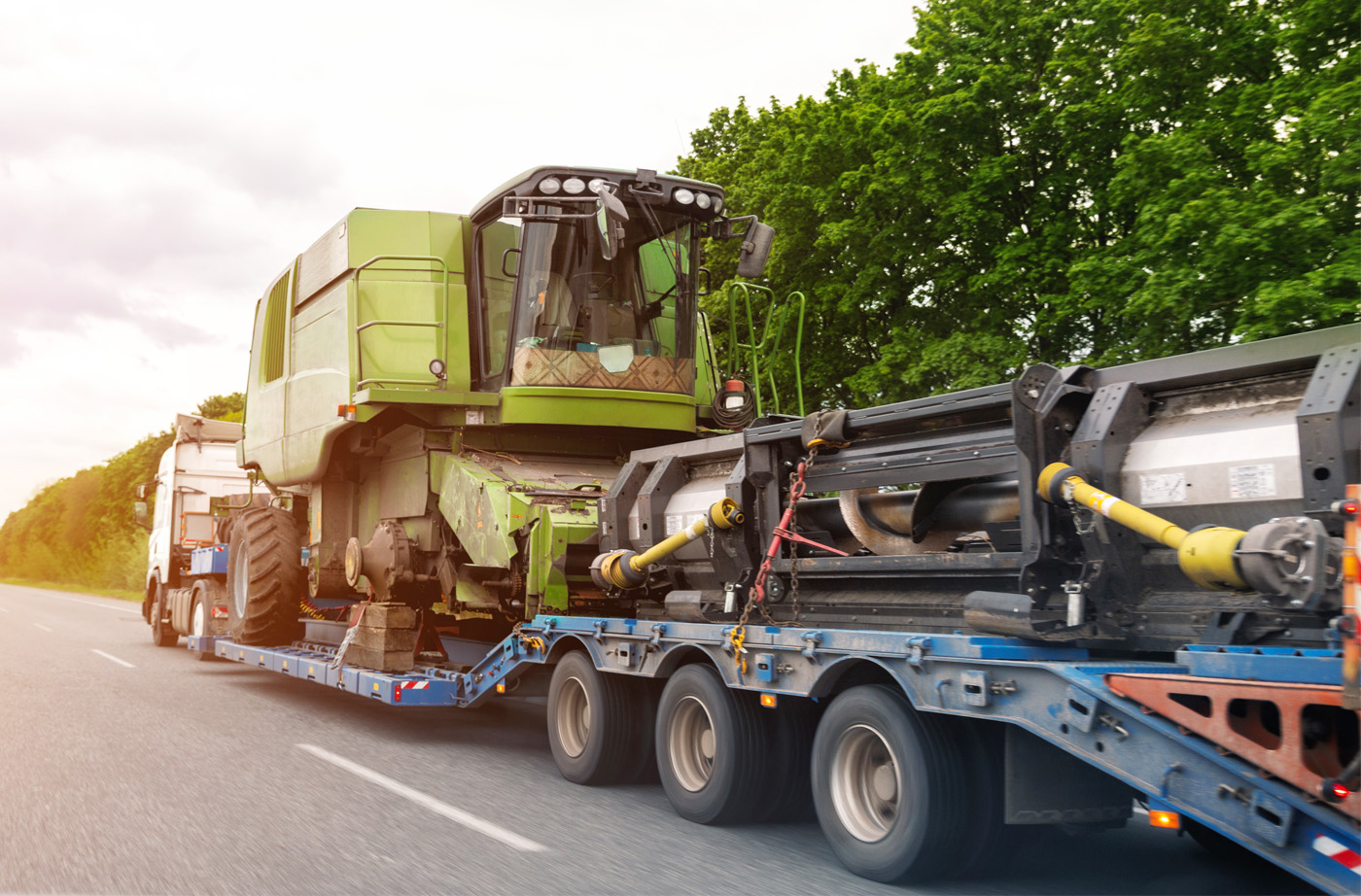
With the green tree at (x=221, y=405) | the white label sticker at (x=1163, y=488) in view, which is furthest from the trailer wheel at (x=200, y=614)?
the green tree at (x=221, y=405)

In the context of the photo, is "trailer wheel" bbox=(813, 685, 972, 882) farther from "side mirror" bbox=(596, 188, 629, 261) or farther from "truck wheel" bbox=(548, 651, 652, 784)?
"side mirror" bbox=(596, 188, 629, 261)

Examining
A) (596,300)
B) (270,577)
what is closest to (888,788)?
(596,300)

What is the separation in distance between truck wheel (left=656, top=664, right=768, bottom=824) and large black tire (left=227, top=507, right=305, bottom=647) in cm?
680

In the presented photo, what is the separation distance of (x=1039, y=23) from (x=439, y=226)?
14.1 meters

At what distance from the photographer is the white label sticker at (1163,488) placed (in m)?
4.61

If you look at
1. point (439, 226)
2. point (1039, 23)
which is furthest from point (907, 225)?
point (439, 226)

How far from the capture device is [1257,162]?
49.4 feet

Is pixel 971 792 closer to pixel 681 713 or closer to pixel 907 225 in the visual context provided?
pixel 681 713

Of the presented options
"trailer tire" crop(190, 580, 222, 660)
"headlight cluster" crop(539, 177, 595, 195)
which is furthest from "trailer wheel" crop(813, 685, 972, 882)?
"trailer tire" crop(190, 580, 222, 660)

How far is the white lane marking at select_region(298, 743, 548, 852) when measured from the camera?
5859 mm

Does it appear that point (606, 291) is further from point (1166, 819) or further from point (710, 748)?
point (1166, 819)

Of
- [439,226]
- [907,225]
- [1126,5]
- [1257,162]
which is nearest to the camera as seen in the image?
[439,226]

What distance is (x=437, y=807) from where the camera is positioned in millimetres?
6695

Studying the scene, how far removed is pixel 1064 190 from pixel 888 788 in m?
17.7
